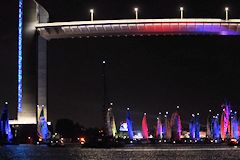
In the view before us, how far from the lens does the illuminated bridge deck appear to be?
70.7m

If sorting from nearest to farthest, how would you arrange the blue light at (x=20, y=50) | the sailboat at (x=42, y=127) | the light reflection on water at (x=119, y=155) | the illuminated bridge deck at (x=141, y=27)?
the light reflection on water at (x=119, y=155), the illuminated bridge deck at (x=141, y=27), the blue light at (x=20, y=50), the sailboat at (x=42, y=127)

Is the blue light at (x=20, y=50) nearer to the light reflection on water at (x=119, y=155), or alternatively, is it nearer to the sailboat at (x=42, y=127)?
the sailboat at (x=42, y=127)

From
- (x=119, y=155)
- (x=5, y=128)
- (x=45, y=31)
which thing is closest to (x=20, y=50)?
(x=45, y=31)

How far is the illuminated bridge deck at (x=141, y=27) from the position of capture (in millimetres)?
70688

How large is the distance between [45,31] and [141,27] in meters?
7.88

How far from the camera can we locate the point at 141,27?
71.4 m

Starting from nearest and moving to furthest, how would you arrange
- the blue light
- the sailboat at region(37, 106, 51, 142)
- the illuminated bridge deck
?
the illuminated bridge deck → the blue light → the sailboat at region(37, 106, 51, 142)

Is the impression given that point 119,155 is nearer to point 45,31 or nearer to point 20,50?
point 45,31

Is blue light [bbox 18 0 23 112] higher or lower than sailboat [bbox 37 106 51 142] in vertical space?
higher

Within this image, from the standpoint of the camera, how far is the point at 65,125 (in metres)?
126

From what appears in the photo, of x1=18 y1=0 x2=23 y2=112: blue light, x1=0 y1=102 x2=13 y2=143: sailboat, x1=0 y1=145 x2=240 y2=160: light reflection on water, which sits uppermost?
x1=18 y1=0 x2=23 y2=112: blue light

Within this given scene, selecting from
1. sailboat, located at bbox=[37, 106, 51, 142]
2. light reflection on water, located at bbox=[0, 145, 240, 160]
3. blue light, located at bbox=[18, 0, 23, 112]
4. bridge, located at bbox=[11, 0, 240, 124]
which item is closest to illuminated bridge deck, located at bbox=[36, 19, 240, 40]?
bridge, located at bbox=[11, 0, 240, 124]

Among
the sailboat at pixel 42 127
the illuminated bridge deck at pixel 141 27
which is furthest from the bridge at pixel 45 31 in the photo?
the sailboat at pixel 42 127

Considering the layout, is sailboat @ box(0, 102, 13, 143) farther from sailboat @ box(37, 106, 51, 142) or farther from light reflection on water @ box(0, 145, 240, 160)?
light reflection on water @ box(0, 145, 240, 160)
